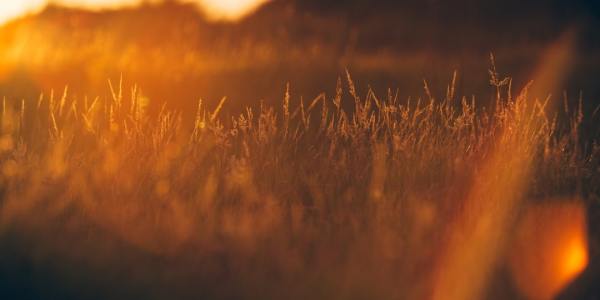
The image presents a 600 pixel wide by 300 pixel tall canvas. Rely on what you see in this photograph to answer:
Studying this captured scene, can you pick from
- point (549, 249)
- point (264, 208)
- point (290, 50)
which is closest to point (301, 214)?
point (264, 208)

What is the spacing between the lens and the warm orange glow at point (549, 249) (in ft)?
10.9

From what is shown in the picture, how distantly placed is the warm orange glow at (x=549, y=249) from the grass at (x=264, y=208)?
0.39ft

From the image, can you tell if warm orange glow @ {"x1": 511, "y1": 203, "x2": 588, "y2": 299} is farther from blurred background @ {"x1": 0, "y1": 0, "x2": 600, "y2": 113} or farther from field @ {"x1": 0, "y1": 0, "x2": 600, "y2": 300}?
blurred background @ {"x1": 0, "y1": 0, "x2": 600, "y2": 113}

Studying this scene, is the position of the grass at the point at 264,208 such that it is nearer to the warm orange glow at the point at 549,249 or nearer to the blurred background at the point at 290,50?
the warm orange glow at the point at 549,249

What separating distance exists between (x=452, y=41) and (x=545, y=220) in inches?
359

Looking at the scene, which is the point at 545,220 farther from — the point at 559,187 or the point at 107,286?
the point at 107,286

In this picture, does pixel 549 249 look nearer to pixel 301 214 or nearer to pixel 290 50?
pixel 301 214

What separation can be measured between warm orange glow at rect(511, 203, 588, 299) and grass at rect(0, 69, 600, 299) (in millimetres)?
118

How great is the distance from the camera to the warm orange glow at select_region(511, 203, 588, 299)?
332cm

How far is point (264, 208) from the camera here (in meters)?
3.67

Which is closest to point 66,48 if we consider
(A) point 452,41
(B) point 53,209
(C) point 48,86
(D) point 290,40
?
(C) point 48,86

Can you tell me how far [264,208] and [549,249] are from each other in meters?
1.42

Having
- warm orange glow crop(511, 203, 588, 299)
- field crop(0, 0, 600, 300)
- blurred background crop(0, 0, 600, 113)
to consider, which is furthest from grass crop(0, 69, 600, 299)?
blurred background crop(0, 0, 600, 113)

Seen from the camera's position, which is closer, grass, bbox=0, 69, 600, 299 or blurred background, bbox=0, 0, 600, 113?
grass, bbox=0, 69, 600, 299
